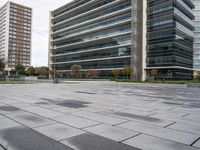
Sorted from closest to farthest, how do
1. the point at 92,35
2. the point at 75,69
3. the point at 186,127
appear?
the point at 186,127, the point at 75,69, the point at 92,35

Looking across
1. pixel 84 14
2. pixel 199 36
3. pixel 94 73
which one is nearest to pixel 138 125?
pixel 94 73

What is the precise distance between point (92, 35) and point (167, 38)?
3228 cm

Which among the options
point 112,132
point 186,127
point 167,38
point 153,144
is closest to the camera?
point 153,144

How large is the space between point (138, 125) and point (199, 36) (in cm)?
10799

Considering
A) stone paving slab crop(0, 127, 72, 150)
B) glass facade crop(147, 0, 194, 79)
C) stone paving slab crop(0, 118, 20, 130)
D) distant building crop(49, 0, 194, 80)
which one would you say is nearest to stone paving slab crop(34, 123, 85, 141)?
stone paving slab crop(0, 127, 72, 150)

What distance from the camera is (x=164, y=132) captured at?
5.41m

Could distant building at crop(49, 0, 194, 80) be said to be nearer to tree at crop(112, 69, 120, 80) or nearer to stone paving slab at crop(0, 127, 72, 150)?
tree at crop(112, 69, 120, 80)

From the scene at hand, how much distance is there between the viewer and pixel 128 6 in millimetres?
69250

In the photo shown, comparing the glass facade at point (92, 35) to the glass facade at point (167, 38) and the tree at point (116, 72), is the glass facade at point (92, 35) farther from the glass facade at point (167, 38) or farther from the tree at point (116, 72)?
the glass facade at point (167, 38)

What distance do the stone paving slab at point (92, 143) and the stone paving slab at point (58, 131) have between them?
29cm

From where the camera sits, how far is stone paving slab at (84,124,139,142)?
16.2 ft

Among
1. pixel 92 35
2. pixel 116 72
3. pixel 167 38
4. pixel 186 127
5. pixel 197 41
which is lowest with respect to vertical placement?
pixel 186 127

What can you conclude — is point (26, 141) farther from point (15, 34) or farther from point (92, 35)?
point (15, 34)

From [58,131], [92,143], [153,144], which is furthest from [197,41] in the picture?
[92,143]
